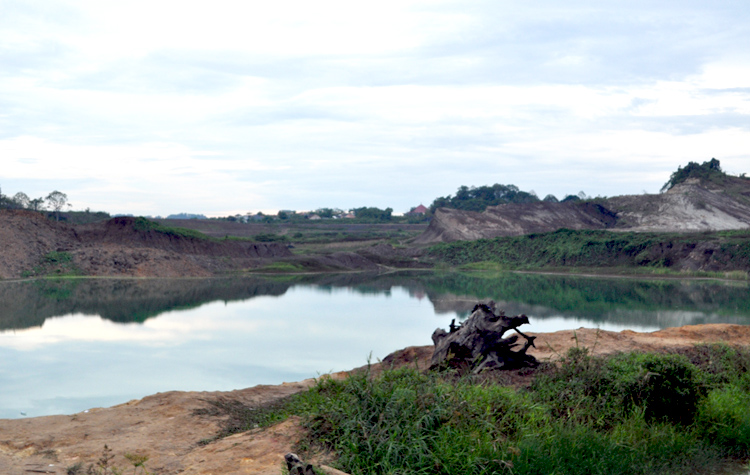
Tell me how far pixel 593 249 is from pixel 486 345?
3076cm

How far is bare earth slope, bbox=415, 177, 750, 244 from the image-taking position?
48531mm

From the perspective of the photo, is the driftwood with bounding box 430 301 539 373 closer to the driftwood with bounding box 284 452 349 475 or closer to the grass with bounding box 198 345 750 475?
the grass with bounding box 198 345 750 475

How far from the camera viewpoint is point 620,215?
2112 inches

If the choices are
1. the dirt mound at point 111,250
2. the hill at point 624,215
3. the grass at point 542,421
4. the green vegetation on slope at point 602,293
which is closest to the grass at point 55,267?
the dirt mound at point 111,250

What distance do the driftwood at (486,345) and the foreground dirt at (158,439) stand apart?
1.27 ft

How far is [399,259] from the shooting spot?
128ft

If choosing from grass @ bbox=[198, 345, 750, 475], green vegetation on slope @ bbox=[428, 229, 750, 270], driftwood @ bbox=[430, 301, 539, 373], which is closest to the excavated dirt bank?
green vegetation on slope @ bbox=[428, 229, 750, 270]

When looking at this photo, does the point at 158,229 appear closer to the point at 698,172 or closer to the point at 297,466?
the point at 297,466

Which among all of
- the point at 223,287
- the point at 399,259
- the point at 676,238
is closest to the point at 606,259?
the point at 676,238

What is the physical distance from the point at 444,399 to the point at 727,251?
104 ft

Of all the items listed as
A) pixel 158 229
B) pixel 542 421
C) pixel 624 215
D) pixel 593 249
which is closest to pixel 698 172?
pixel 624 215

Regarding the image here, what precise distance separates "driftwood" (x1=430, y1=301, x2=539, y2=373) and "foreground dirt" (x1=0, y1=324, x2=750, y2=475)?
39 centimetres

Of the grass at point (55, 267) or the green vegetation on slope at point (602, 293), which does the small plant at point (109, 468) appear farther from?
the grass at point (55, 267)

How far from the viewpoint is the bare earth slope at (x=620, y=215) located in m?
48.5
